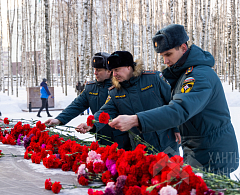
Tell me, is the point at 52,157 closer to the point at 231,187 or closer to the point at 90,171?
the point at 90,171

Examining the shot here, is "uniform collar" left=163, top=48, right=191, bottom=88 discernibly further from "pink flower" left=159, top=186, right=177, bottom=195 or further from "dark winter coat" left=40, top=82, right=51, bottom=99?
"dark winter coat" left=40, top=82, right=51, bottom=99

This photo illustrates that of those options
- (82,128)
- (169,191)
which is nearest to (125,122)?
(169,191)

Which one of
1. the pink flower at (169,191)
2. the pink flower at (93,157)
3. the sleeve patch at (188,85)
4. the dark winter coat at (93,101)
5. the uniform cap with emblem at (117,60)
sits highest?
the uniform cap with emblem at (117,60)

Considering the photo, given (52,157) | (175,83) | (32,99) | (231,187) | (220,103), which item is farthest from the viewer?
(32,99)

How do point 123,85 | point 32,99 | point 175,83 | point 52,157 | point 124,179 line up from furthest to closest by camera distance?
point 32,99 → point 123,85 → point 175,83 → point 52,157 → point 124,179

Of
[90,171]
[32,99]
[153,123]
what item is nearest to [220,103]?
[153,123]

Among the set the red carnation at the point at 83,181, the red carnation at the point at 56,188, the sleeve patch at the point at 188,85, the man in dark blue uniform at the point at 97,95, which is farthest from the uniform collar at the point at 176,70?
the man in dark blue uniform at the point at 97,95

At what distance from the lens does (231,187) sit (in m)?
1.04

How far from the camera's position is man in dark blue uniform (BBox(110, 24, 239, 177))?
1448mm

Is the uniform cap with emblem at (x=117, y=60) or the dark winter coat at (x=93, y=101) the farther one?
the dark winter coat at (x=93, y=101)

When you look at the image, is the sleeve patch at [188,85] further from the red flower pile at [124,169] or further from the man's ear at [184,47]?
the red flower pile at [124,169]

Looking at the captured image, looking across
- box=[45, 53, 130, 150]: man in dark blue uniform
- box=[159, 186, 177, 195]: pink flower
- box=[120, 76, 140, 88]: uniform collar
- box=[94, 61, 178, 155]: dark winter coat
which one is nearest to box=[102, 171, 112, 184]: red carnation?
box=[159, 186, 177, 195]: pink flower

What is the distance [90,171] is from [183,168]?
0.64m

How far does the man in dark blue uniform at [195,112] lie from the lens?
1448 mm
